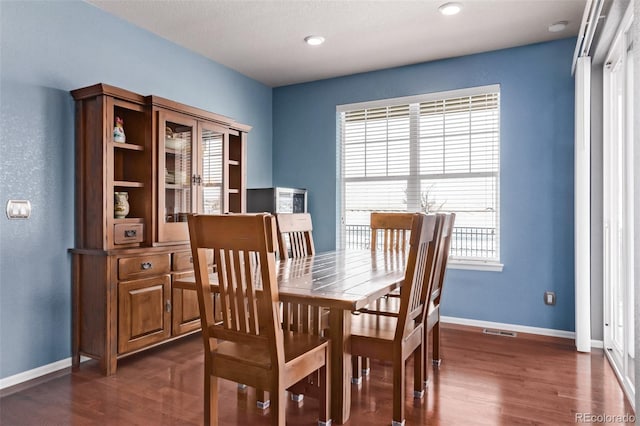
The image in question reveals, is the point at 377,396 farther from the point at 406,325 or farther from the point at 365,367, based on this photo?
the point at 406,325

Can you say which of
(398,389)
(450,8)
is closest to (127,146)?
(398,389)

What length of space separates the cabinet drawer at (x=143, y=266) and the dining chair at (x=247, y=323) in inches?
48.9

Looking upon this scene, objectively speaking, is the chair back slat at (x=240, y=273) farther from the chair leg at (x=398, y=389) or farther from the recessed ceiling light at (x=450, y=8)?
the recessed ceiling light at (x=450, y=8)

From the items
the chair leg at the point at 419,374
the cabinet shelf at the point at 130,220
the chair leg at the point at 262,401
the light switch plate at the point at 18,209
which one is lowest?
the chair leg at the point at 262,401

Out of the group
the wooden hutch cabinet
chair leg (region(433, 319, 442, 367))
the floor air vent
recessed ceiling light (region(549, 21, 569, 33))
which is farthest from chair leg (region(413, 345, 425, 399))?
recessed ceiling light (region(549, 21, 569, 33))

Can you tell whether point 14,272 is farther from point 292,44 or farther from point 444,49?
point 444,49

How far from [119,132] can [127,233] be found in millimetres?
723

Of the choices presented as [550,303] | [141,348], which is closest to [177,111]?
[141,348]

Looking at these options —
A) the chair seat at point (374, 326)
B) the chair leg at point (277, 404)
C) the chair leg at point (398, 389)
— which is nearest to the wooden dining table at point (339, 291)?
the chair seat at point (374, 326)

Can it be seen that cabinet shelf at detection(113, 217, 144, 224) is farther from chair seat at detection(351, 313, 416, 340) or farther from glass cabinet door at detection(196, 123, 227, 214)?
chair seat at detection(351, 313, 416, 340)

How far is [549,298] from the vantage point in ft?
11.8

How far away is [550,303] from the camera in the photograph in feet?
11.8

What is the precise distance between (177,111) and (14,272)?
60.8 inches

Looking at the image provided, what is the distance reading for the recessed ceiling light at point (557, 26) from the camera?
3250 mm
